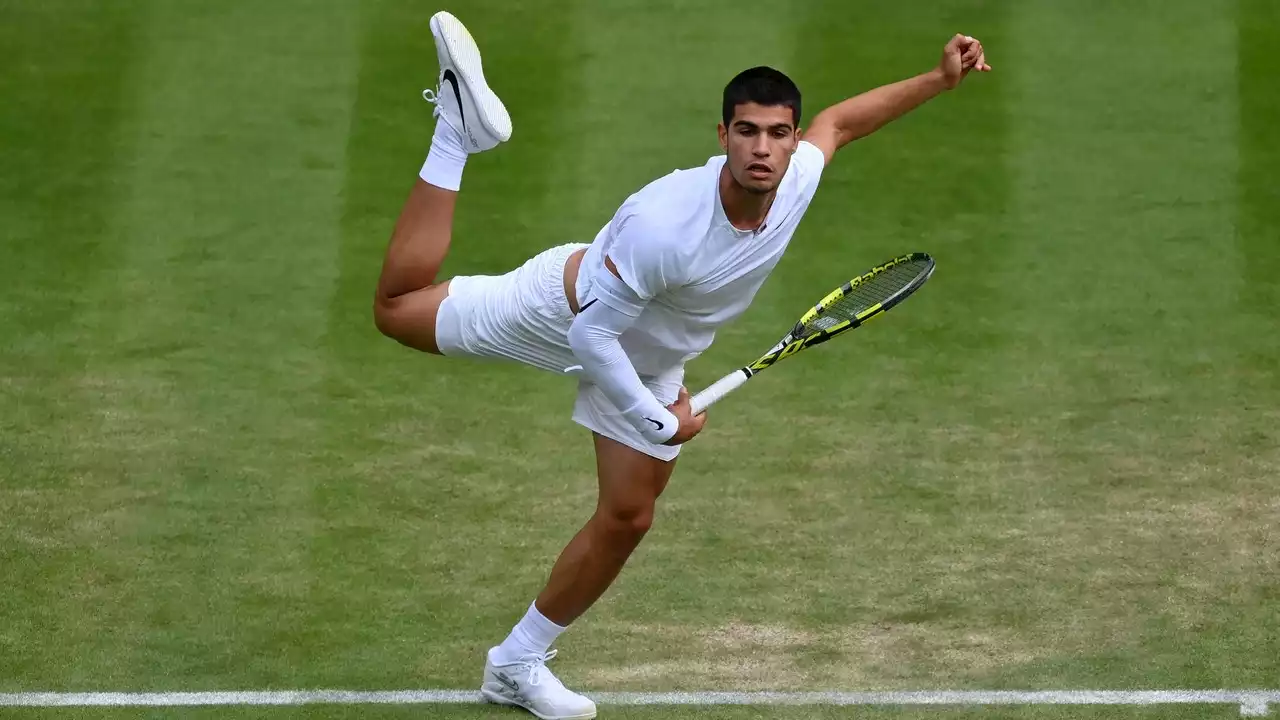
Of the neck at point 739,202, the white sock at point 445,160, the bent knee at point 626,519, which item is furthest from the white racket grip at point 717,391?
the white sock at point 445,160

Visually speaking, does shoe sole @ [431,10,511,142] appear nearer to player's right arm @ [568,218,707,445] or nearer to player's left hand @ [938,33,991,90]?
player's right arm @ [568,218,707,445]

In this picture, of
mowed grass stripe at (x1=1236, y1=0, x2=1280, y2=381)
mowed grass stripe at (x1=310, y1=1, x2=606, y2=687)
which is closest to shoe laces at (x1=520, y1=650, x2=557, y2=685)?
mowed grass stripe at (x1=310, y1=1, x2=606, y2=687)

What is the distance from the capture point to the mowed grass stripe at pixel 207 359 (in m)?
6.20

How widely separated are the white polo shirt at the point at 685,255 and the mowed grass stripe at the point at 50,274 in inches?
88.2

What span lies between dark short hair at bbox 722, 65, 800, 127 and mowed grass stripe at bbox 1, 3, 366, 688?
2.41m

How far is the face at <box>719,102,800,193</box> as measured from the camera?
4.93 metres

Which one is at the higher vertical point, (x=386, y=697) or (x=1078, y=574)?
(x=1078, y=574)

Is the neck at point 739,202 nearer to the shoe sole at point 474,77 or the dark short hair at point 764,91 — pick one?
the dark short hair at point 764,91

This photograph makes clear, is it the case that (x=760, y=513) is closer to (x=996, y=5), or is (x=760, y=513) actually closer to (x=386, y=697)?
(x=386, y=697)

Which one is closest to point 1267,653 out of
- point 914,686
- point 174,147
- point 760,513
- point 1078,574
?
point 1078,574

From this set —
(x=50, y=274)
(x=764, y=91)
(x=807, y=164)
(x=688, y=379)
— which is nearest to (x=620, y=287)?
(x=764, y=91)

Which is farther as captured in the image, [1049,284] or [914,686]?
[1049,284]

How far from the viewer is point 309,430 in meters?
7.41

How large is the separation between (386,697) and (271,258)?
10.3 feet
